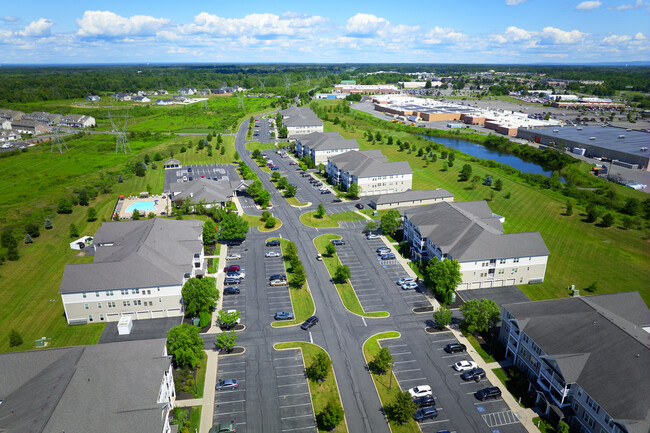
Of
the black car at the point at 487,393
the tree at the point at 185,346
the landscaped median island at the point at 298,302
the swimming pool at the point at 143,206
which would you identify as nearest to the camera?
the black car at the point at 487,393

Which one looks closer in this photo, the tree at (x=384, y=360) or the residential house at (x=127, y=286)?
the tree at (x=384, y=360)

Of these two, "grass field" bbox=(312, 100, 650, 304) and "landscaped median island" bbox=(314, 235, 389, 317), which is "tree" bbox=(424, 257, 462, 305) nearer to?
"landscaped median island" bbox=(314, 235, 389, 317)

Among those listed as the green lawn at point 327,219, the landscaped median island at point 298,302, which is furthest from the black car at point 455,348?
the green lawn at point 327,219

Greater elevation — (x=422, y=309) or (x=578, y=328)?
(x=578, y=328)

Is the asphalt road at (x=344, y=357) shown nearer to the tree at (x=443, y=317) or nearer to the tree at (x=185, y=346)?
the tree at (x=443, y=317)

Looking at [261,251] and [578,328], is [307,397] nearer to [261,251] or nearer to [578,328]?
[578,328]

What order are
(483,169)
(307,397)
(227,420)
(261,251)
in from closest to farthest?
(227,420) → (307,397) → (261,251) → (483,169)

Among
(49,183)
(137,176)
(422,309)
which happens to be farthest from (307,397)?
(49,183)
